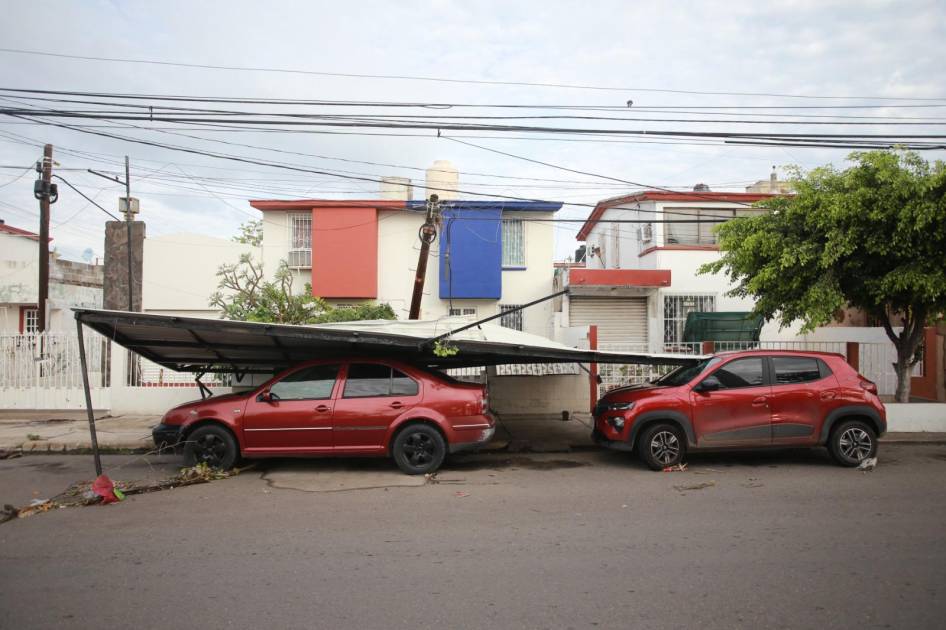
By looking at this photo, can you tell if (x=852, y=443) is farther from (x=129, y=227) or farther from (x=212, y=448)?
(x=129, y=227)

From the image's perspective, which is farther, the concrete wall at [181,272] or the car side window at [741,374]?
the concrete wall at [181,272]

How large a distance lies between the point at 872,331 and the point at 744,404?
8.39 metres

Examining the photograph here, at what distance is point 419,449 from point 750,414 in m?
4.36

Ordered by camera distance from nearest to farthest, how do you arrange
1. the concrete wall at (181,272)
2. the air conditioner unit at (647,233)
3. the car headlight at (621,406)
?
1. the car headlight at (621,406)
2. the air conditioner unit at (647,233)
3. the concrete wall at (181,272)

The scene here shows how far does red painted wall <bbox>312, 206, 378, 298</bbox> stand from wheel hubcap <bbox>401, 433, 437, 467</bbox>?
12.4 m

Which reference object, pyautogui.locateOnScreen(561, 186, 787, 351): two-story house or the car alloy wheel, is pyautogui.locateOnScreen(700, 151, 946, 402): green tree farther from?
the car alloy wheel

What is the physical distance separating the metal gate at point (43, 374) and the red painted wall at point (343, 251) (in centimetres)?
734

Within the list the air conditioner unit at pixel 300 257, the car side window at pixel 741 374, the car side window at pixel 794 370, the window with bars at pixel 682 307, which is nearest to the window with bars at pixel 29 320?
the air conditioner unit at pixel 300 257

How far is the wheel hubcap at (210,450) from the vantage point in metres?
7.84

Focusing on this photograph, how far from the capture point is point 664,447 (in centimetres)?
812

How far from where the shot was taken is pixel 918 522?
568 cm

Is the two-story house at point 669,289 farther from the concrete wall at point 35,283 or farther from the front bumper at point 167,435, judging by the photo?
the concrete wall at point 35,283

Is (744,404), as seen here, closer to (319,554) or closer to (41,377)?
(319,554)

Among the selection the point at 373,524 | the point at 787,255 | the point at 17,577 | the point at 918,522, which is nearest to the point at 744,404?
the point at 918,522
